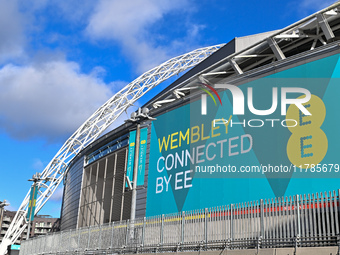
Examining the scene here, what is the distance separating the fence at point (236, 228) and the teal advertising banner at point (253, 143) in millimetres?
2852

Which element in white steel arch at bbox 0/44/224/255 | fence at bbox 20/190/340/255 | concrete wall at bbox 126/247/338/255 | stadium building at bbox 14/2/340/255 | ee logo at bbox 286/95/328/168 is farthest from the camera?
white steel arch at bbox 0/44/224/255

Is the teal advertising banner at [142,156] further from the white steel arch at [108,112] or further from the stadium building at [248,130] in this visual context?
the white steel arch at [108,112]

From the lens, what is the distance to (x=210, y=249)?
56.4ft

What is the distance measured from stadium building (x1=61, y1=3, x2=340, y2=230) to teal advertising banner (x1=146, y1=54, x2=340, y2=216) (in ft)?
0.17

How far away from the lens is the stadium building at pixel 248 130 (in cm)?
2134

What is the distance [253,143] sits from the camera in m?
24.0

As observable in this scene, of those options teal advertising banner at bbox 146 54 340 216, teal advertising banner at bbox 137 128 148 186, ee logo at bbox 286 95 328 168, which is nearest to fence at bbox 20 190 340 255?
ee logo at bbox 286 95 328 168

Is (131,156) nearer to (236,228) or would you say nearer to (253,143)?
(253,143)

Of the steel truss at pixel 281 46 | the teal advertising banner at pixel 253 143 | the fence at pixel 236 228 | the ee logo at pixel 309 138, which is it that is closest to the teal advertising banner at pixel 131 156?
the teal advertising banner at pixel 253 143

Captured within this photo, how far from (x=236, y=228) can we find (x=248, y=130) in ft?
29.9

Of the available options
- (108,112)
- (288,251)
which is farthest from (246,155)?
(108,112)

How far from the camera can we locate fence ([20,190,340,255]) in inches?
540

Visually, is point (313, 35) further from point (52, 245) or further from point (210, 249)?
point (52, 245)

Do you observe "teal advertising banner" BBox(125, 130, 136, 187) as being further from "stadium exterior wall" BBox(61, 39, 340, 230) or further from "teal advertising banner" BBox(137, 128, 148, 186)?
"stadium exterior wall" BBox(61, 39, 340, 230)
